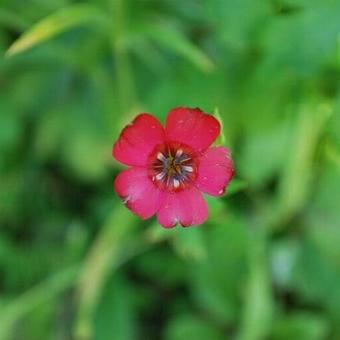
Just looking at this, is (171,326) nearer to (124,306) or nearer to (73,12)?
(124,306)

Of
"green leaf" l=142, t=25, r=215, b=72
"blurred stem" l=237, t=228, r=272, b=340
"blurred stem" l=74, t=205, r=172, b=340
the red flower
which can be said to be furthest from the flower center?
"blurred stem" l=237, t=228, r=272, b=340

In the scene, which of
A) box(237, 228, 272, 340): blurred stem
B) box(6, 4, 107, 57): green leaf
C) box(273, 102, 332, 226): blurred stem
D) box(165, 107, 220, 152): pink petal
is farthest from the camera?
box(237, 228, 272, 340): blurred stem

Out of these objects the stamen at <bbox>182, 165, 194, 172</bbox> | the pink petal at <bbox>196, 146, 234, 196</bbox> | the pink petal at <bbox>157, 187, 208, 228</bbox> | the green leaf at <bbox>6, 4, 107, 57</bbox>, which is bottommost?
the pink petal at <bbox>157, 187, 208, 228</bbox>

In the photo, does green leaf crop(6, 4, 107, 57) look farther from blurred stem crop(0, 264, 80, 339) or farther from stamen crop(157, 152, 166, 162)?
blurred stem crop(0, 264, 80, 339)

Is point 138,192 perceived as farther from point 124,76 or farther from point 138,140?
point 124,76

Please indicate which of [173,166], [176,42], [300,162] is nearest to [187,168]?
[173,166]

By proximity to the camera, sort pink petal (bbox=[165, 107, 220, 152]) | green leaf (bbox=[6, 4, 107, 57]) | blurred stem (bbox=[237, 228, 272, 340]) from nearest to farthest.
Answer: pink petal (bbox=[165, 107, 220, 152]) < green leaf (bbox=[6, 4, 107, 57]) < blurred stem (bbox=[237, 228, 272, 340])

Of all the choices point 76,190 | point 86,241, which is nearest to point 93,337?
point 86,241


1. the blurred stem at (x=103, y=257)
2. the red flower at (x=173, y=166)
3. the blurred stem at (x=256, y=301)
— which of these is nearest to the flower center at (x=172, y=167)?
the red flower at (x=173, y=166)
